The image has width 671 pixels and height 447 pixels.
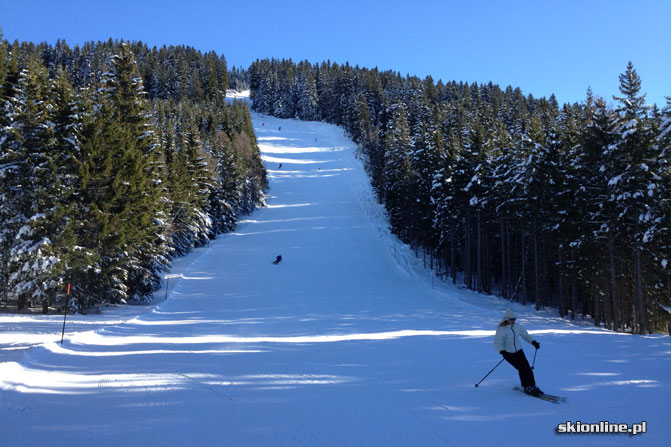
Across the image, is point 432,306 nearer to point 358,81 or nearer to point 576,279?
point 576,279

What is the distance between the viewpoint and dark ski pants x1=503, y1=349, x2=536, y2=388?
6.95 meters

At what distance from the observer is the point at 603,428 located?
216 inches

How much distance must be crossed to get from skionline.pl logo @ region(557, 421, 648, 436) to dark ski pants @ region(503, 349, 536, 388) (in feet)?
4.38

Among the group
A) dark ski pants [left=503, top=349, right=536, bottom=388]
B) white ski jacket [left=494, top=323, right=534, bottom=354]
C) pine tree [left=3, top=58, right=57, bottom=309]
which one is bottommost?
dark ski pants [left=503, top=349, right=536, bottom=388]

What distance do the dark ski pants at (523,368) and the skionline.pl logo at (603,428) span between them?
4.38 feet

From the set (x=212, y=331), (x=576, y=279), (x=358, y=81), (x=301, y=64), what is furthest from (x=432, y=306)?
(x=301, y=64)

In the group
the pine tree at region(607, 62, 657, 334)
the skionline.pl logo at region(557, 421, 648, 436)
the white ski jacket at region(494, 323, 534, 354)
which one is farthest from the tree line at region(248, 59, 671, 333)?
the skionline.pl logo at region(557, 421, 648, 436)

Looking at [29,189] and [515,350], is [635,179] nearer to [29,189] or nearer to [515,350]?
[515,350]

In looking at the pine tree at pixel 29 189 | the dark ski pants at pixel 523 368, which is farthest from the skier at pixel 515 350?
the pine tree at pixel 29 189

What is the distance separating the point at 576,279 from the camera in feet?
76.5

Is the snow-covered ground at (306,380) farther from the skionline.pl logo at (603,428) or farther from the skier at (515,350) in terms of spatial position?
the skier at (515,350)

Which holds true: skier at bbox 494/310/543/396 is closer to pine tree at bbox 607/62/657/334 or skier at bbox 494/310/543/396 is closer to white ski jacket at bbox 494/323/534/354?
white ski jacket at bbox 494/323/534/354

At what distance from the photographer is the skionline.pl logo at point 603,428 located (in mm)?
5410

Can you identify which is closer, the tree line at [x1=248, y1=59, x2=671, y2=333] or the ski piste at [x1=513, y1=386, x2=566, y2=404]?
the ski piste at [x1=513, y1=386, x2=566, y2=404]
